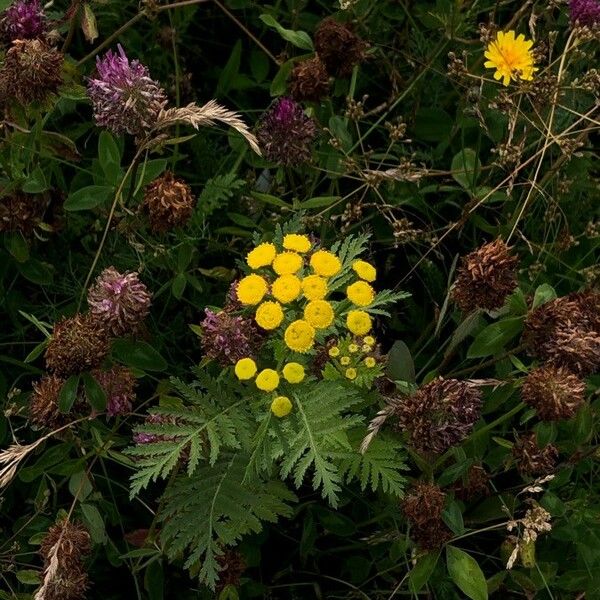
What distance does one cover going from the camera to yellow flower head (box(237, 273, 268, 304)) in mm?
1528

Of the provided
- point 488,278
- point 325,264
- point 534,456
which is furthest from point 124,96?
point 534,456

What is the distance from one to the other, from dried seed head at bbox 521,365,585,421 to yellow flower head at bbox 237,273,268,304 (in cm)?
48

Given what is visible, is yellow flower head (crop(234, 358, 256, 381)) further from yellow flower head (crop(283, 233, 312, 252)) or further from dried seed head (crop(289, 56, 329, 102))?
dried seed head (crop(289, 56, 329, 102))

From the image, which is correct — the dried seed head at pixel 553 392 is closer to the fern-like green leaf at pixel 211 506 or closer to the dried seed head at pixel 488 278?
the dried seed head at pixel 488 278

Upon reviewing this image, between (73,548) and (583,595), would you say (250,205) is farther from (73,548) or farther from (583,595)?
(583,595)

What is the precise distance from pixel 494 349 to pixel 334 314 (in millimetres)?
358

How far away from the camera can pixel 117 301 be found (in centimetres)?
164

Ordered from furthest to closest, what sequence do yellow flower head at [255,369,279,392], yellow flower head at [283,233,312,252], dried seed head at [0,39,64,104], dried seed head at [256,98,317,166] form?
1. dried seed head at [256,98,317,166]
2. dried seed head at [0,39,64,104]
3. yellow flower head at [283,233,312,252]
4. yellow flower head at [255,369,279,392]

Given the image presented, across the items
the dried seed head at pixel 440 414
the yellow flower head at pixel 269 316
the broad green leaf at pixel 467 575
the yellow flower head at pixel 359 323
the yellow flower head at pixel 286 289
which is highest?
the yellow flower head at pixel 286 289

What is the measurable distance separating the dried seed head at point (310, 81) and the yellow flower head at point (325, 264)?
57 cm

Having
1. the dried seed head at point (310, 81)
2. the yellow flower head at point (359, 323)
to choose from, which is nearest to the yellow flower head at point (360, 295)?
the yellow flower head at point (359, 323)

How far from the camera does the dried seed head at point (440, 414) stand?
1.62 m

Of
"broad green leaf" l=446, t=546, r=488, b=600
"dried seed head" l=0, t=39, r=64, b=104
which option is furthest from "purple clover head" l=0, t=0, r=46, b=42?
"broad green leaf" l=446, t=546, r=488, b=600

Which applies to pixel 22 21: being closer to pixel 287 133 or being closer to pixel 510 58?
pixel 287 133
